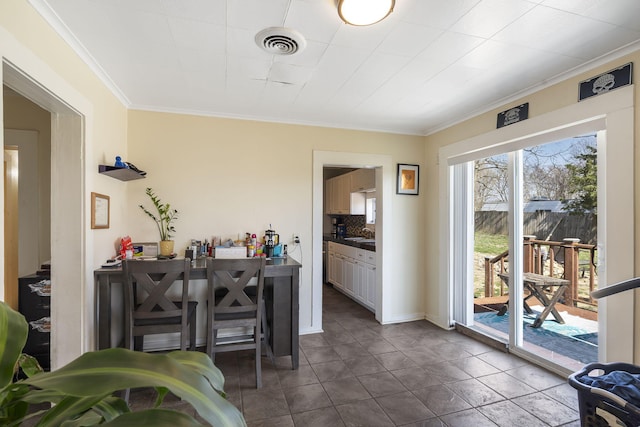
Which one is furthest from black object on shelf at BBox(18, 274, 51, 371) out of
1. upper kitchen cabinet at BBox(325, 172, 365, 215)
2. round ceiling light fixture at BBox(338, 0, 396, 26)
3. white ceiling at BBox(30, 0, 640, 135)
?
upper kitchen cabinet at BBox(325, 172, 365, 215)

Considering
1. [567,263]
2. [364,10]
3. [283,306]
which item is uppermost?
[364,10]

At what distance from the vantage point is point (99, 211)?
2.28 metres

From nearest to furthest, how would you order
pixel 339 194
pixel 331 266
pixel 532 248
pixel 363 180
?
1. pixel 532 248
2. pixel 363 180
3. pixel 331 266
4. pixel 339 194

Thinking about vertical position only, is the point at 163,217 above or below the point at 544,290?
above

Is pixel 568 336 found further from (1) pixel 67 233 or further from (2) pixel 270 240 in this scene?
(1) pixel 67 233

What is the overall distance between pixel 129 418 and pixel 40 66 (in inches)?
76.1

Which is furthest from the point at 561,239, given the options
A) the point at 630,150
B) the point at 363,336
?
the point at 363,336

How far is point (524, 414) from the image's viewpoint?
77.9 inches

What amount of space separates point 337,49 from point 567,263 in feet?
8.21

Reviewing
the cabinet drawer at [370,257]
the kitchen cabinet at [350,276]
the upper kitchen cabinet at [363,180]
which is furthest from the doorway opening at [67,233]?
the upper kitchen cabinet at [363,180]

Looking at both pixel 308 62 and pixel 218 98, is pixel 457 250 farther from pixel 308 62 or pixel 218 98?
pixel 218 98

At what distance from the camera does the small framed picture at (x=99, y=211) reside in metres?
2.17

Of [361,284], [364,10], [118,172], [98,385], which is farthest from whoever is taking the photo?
[361,284]

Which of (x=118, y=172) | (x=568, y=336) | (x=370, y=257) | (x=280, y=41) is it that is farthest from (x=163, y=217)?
(x=568, y=336)
